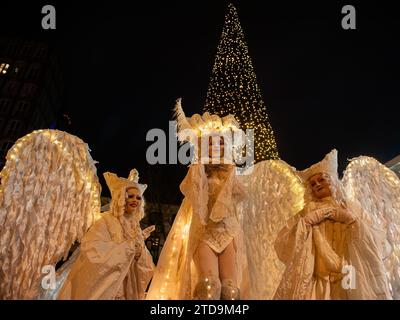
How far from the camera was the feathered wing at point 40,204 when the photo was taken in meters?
4.50

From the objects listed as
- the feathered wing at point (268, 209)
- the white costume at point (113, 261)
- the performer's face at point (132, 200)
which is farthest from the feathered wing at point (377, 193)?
the white costume at point (113, 261)

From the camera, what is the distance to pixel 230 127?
17.4 ft

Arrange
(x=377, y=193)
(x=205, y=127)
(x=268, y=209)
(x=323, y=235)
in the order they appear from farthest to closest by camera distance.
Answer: (x=268, y=209), (x=377, y=193), (x=205, y=127), (x=323, y=235)

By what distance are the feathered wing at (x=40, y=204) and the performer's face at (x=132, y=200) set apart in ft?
1.81

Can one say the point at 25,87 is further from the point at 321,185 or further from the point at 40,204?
the point at 321,185

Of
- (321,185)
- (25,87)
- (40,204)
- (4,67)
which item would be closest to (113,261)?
(40,204)

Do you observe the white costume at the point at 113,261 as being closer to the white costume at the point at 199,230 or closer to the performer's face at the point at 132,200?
the performer's face at the point at 132,200

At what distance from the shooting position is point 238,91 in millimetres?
8359

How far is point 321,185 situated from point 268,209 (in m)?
1.49

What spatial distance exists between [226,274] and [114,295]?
1.25 meters

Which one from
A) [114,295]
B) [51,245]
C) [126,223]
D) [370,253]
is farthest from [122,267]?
[370,253]

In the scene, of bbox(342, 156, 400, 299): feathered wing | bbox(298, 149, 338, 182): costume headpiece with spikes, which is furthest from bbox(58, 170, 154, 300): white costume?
bbox(342, 156, 400, 299): feathered wing

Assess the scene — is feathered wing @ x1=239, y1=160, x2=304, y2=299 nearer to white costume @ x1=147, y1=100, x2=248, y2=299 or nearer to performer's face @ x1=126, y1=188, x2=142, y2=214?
white costume @ x1=147, y1=100, x2=248, y2=299
